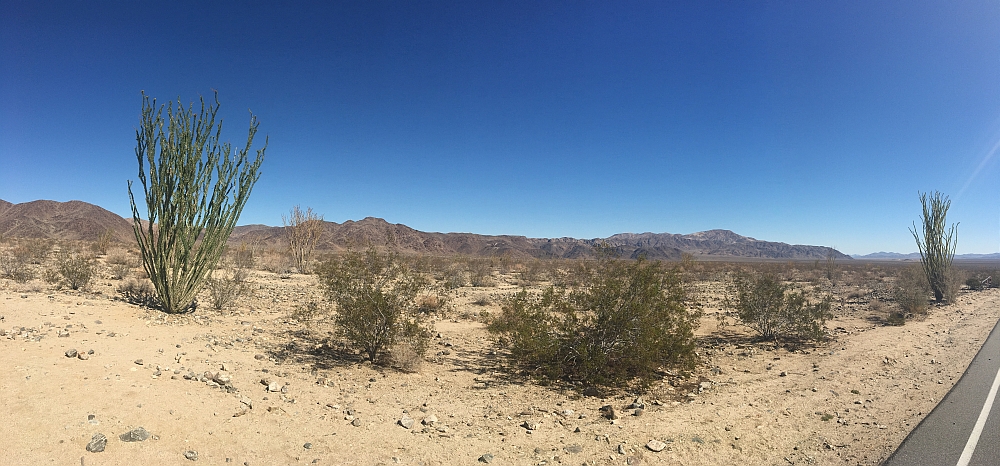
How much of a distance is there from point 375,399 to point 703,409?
4911mm

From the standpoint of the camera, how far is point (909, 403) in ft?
22.1

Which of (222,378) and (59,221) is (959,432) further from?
(59,221)

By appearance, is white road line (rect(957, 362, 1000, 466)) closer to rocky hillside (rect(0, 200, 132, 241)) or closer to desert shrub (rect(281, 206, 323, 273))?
desert shrub (rect(281, 206, 323, 273))

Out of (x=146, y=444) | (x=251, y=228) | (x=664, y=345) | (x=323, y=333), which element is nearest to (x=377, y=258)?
(x=323, y=333)

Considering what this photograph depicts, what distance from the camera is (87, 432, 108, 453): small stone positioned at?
12.8 ft

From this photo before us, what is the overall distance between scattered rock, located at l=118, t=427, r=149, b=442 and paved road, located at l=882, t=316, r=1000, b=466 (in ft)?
25.1

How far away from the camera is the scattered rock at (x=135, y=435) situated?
4.18m

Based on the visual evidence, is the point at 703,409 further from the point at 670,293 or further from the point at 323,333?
the point at 323,333

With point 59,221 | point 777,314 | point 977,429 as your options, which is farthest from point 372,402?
point 59,221

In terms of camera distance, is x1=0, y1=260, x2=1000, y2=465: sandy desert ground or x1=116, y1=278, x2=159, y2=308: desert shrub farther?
x1=116, y1=278, x2=159, y2=308: desert shrub

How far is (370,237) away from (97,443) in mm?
97954

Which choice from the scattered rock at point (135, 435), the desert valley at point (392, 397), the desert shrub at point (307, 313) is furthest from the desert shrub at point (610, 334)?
the scattered rock at point (135, 435)

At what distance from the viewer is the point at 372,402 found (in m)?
6.34

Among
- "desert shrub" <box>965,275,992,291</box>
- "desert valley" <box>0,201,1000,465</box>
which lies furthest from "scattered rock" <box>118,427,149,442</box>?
"desert shrub" <box>965,275,992,291</box>
